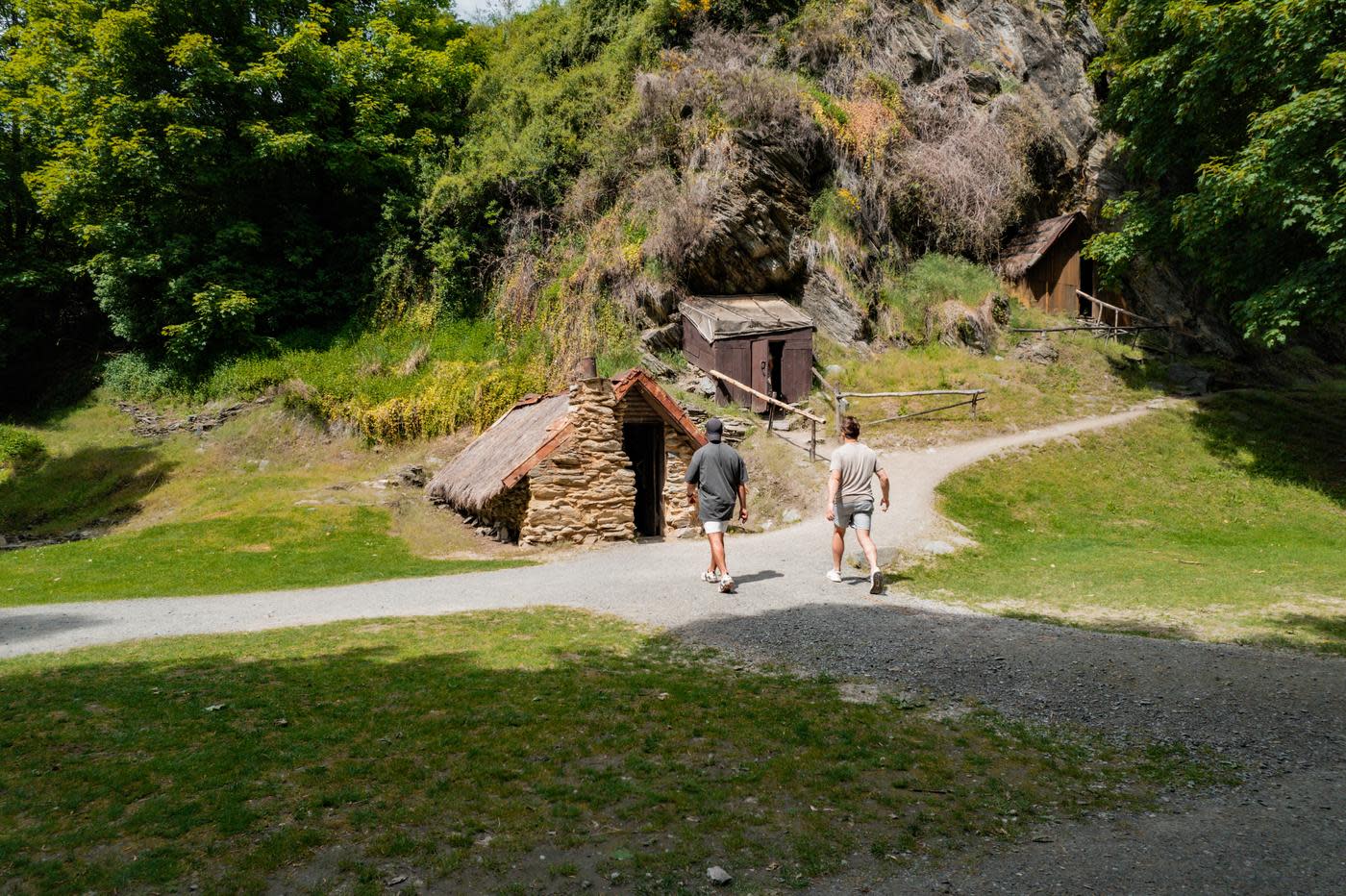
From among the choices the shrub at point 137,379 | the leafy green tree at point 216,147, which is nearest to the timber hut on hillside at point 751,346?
the leafy green tree at point 216,147

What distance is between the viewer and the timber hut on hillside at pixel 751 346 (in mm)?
22719

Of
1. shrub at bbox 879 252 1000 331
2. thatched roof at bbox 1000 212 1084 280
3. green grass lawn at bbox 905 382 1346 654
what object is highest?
thatched roof at bbox 1000 212 1084 280

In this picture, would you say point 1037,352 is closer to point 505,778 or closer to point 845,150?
point 845,150

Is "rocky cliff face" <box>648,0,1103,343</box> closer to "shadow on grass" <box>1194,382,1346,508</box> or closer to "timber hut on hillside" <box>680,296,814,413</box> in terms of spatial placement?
"timber hut on hillside" <box>680,296,814,413</box>

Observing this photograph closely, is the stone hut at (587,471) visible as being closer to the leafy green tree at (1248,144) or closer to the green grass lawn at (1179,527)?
the green grass lawn at (1179,527)

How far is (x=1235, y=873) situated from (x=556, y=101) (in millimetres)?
30555

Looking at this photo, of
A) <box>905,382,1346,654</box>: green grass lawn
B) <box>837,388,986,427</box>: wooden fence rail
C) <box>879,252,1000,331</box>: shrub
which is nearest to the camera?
<box>905,382,1346,654</box>: green grass lawn

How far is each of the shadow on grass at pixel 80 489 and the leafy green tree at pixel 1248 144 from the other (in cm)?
3046

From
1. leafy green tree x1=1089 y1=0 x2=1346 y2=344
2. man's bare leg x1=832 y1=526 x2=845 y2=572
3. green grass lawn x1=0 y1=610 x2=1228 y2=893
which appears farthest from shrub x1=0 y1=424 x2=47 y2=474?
leafy green tree x1=1089 y1=0 x2=1346 y2=344

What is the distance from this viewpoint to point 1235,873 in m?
3.41

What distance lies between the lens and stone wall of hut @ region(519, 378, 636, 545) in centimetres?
1486

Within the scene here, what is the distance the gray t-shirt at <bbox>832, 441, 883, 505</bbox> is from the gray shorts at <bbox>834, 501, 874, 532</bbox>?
0.07 meters

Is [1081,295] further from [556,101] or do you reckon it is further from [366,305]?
[366,305]

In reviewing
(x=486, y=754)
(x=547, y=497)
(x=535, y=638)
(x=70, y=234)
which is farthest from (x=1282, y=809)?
(x=70, y=234)
